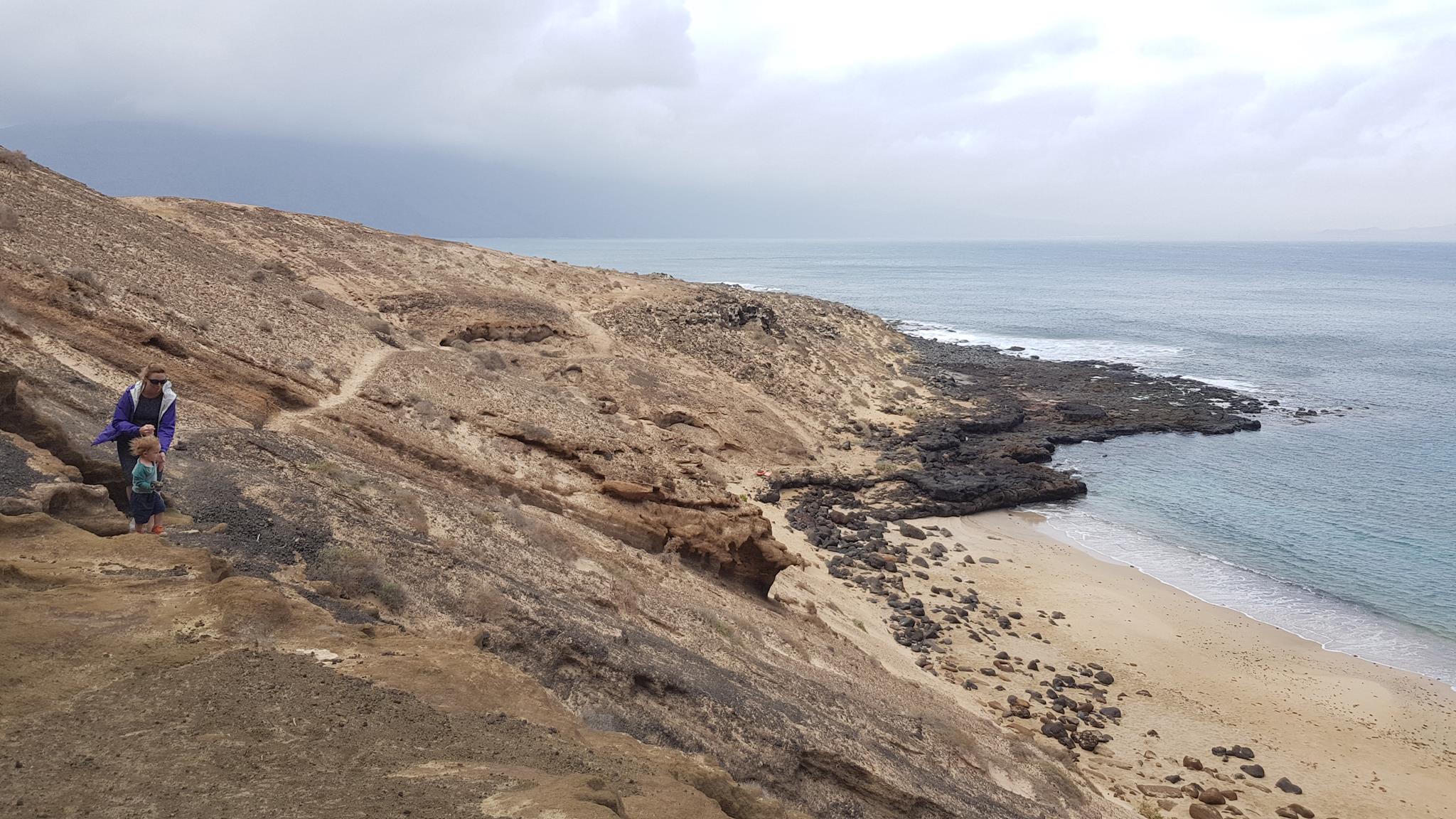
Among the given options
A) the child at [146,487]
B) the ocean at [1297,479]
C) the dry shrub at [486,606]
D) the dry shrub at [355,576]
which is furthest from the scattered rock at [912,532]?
the child at [146,487]

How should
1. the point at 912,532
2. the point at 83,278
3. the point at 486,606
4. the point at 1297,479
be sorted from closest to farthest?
the point at 486,606 → the point at 83,278 → the point at 912,532 → the point at 1297,479

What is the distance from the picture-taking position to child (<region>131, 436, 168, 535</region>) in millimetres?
9148

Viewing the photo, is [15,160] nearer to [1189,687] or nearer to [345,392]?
[345,392]

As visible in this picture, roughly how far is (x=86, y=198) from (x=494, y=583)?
21593mm

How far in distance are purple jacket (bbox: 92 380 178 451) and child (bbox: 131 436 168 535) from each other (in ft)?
0.57

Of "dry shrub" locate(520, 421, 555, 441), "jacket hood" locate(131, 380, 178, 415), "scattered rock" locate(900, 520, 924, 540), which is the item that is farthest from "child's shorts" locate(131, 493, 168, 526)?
"scattered rock" locate(900, 520, 924, 540)

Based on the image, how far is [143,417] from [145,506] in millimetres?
1078

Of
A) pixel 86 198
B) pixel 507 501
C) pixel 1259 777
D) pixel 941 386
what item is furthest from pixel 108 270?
pixel 941 386

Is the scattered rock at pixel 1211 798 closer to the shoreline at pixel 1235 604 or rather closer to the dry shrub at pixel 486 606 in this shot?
the shoreline at pixel 1235 604

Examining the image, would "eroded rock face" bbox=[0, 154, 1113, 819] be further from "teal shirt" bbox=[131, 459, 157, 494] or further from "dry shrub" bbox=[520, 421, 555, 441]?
"teal shirt" bbox=[131, 459, 157, 494]

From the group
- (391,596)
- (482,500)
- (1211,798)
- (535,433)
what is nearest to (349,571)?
(391,596)

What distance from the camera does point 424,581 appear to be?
1116cm

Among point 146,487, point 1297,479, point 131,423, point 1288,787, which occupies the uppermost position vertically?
point 131,423

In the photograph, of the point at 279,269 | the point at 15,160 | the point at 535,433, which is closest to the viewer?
the point at 535,433
